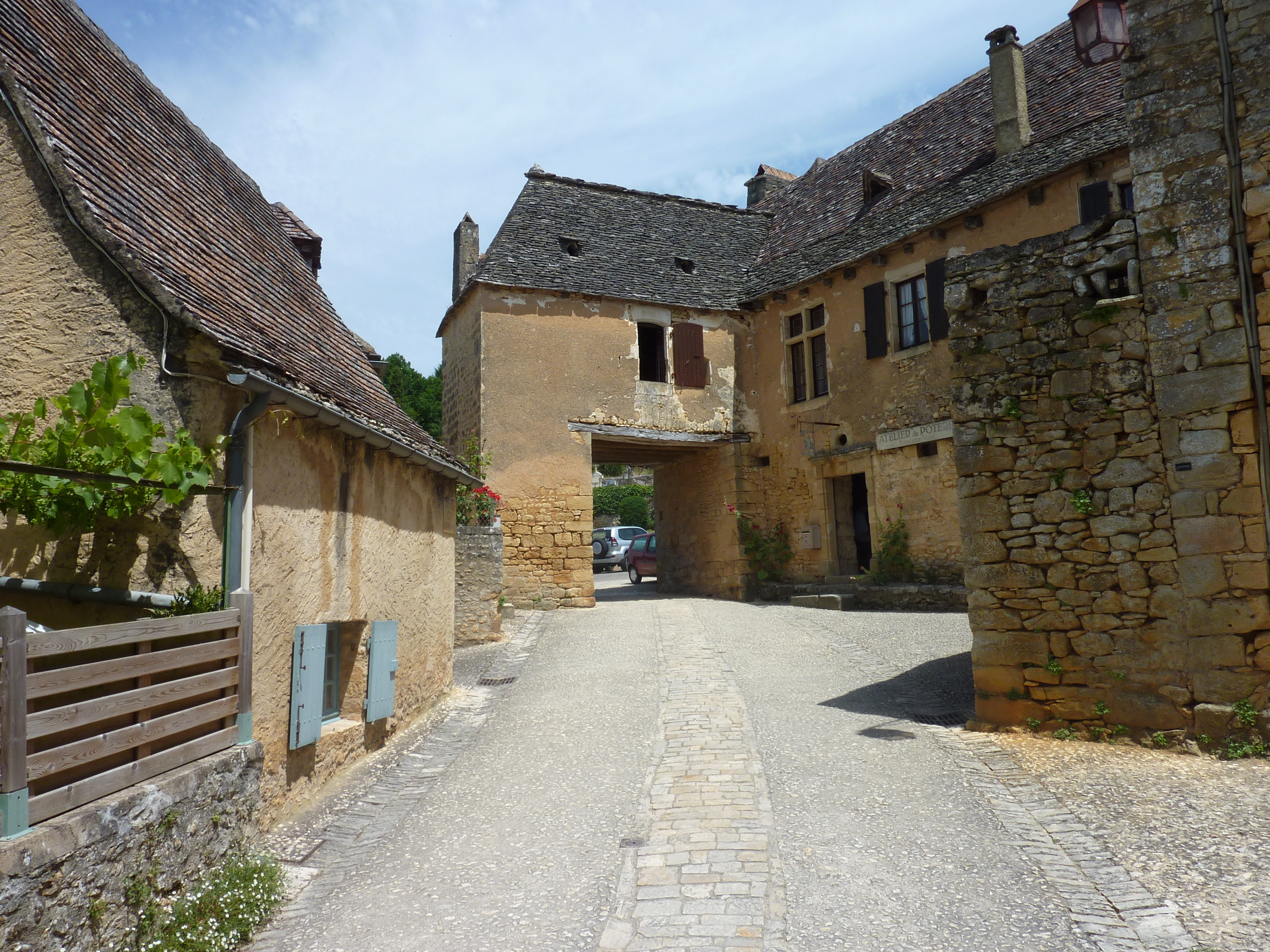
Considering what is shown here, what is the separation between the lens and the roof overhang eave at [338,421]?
4484mm

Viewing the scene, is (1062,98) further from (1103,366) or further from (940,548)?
(1103,366)

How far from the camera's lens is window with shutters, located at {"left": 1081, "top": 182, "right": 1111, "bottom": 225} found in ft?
37.0

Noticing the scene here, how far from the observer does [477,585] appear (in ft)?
37.7

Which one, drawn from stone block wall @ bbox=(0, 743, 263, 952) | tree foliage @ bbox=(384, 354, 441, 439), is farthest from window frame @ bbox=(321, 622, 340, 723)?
tree foliage @ bbox=(384, 354, 441, 439)

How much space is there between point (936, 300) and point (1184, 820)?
9.94m

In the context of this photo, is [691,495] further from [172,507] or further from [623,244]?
[172,507]

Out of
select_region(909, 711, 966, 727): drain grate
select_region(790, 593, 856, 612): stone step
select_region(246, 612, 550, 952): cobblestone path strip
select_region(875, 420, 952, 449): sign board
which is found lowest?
select_region(246, 612, 550, 952): cobblestone path strip

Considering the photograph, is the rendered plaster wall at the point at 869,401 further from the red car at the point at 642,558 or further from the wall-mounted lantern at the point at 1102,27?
the red car at the point at 642,558

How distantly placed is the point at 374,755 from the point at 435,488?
281 centimetres

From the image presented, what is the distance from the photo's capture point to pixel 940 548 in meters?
12.9

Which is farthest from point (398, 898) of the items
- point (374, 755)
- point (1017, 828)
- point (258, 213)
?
point (258, 213)

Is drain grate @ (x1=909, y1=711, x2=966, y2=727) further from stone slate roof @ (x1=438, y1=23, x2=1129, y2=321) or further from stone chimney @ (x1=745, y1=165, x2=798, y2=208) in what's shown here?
stone chimney @ (x1=745, y1=165, x2=798, y2=208)

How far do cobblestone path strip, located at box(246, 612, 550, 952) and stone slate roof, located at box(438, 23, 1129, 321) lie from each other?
9727 mm

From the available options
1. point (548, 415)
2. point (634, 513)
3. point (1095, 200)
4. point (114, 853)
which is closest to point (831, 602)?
point (548, 415)
